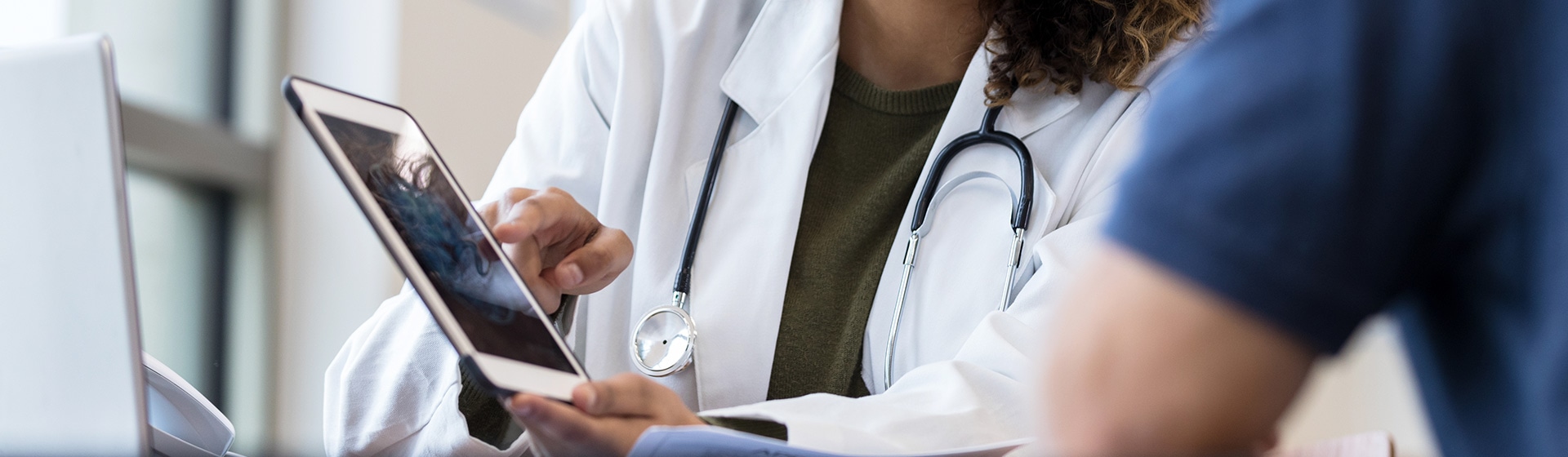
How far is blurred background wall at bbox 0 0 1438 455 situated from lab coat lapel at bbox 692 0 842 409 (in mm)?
782

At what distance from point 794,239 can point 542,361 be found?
520 mm

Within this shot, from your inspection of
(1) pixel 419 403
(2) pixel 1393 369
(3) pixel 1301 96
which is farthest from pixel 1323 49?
(2) pixel 1393 369

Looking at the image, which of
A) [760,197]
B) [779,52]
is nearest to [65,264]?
[760,197]

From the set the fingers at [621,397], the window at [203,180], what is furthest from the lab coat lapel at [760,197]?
the window at [203,180]

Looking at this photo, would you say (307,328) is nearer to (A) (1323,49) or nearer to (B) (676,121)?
(B) (676,121)

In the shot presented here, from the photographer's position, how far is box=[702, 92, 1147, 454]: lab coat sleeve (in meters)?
0.66

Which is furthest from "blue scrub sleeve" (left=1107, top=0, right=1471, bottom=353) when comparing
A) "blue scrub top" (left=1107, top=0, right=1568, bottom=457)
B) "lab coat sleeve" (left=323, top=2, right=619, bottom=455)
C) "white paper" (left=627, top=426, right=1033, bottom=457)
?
"lab coat sleeve" (left=323, top=2, right=619, bottom=455)

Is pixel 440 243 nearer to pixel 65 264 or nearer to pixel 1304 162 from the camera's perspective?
pixel 65 264

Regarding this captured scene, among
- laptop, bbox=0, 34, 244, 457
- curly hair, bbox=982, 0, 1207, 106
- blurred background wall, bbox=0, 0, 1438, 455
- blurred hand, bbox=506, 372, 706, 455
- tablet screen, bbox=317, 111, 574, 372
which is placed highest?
laptop, bbox=0, 34, 244, 457

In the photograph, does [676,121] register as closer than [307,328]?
Yes

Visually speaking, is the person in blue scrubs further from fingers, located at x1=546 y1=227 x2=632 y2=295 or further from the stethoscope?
the stethoscope

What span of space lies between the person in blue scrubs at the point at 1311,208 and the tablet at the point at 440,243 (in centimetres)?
30

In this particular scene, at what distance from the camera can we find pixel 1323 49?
274 millimetres

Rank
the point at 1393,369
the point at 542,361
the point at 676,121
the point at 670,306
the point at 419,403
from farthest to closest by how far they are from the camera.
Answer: the point at 1393,369 → the point at 676,121 → the point at 670,306 → the point at 419,403 → the point at 542,361
